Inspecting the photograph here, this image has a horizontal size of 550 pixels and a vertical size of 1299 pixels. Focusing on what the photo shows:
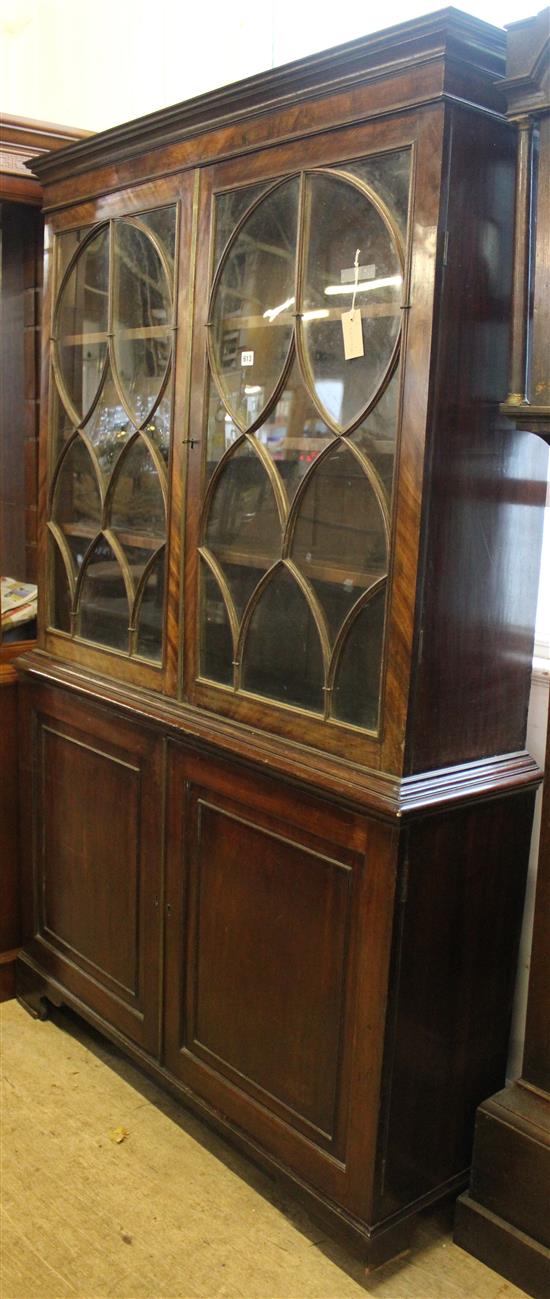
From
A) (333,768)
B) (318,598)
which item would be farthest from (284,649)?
(333,768)

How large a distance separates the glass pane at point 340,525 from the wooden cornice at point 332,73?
21.3 inches

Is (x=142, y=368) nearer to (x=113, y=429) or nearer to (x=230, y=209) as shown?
(x=113, y=429)

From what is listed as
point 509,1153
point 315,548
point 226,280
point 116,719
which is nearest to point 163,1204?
point 509,1153

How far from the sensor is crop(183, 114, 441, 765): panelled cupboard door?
160 centimetres

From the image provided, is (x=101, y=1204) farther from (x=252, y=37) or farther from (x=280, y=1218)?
(x=252, y=37)

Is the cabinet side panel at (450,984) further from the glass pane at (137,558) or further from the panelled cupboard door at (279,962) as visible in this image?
the glass pane at (137,558)

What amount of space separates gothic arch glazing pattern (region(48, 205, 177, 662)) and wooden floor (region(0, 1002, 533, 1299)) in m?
0.96

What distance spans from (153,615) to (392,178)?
95 cm

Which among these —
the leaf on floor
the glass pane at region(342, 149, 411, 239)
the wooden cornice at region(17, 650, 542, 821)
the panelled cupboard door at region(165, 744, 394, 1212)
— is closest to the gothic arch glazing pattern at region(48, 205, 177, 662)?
the wooden cornice at region(17, 650, 542, 821)

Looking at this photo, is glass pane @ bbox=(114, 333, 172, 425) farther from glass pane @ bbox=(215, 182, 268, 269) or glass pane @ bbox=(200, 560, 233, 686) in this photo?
glass pane @ bbox=(200, 560, 233, 686)

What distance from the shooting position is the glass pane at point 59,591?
2477mm

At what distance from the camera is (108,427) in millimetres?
2277

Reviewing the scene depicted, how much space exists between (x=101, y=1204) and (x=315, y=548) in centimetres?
126

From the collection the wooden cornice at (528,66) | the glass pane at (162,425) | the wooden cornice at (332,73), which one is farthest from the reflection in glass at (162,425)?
the wooden cornice at (528,66)
